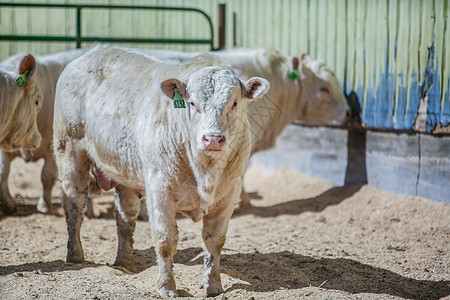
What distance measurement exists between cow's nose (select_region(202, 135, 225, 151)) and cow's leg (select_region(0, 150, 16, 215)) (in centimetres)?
396

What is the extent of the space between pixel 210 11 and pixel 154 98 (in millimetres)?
7377

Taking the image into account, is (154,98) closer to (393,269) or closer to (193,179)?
(193,179)

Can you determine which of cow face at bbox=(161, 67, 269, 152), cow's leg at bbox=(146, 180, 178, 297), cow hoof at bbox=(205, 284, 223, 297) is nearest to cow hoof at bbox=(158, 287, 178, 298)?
cow's leg at bbox=(146, 180, 178, 297)

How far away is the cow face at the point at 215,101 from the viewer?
13.6ft

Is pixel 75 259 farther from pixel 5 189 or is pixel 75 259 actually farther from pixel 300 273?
pixel 5 189

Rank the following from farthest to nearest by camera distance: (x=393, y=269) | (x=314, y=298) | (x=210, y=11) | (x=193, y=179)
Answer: (x=210, y=11) < (x=393, y=269) < (x=193, y=179) < (x=314, y=298)

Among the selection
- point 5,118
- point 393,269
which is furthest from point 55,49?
point 393,269

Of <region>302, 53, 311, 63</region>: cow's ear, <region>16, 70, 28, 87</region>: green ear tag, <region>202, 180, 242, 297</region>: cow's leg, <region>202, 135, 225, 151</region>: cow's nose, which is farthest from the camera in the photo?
<region>302, 53, 311, 63</region>: cow's ear

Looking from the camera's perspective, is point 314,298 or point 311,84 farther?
point 311,84

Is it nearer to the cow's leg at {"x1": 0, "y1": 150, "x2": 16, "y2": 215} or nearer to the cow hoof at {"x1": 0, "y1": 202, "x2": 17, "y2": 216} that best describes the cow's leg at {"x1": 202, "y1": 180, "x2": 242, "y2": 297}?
the cow's leg at {"x1": 0, "y1": 150, "x2": 16, "y2": 215}

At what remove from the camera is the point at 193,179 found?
15.0 ft

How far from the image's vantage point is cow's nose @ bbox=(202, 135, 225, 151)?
4.07 m

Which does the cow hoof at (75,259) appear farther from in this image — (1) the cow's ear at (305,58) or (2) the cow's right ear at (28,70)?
(1) the cow's ear at (305,58)

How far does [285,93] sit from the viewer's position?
8867 millimetres
